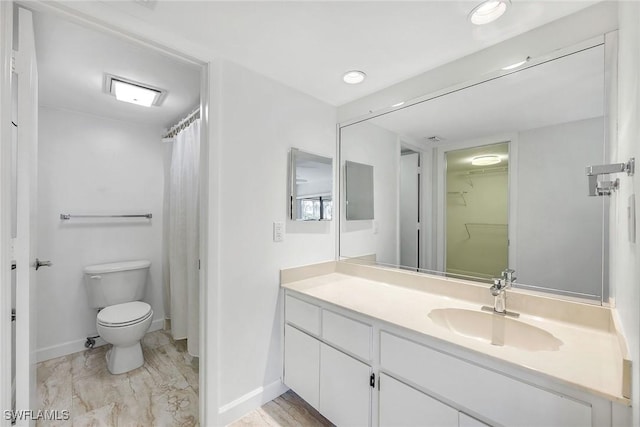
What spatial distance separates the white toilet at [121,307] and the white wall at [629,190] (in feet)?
8.77

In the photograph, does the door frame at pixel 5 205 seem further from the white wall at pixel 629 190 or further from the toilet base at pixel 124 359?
the white wall at pixel 629 190

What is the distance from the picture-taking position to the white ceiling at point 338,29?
3.82ft

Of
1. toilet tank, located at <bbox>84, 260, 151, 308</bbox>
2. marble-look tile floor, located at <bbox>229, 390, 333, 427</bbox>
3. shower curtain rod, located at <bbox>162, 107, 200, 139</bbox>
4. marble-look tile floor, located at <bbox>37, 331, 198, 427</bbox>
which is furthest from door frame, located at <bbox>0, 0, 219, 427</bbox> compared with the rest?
toilet tank, located at <bbox>84, 260, 151, 308</bbox>

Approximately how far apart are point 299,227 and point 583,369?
153cm

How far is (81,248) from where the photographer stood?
2.44 metres

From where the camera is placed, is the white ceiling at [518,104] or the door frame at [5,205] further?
the white ceiling at [518,104]

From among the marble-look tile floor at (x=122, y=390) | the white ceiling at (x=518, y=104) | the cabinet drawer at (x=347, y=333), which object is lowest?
the marble-look tile floor at (x=122, y=390)

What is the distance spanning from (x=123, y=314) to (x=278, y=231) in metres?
1.50

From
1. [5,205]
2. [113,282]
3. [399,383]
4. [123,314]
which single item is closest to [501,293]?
[399,383]

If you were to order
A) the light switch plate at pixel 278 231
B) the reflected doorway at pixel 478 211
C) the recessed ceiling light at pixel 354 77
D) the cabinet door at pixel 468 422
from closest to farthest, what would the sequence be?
the cabinet door at pixel 468 422
the reflected doorway at pixel 478 211
the recessed ceiling light at pixel 354 77
the light switch plate at pixel 278 231

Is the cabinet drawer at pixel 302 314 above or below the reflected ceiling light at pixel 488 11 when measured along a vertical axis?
below

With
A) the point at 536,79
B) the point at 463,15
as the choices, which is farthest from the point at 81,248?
the point at 536,79

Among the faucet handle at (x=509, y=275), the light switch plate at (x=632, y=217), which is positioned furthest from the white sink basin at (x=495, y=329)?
the light switch plate at (x=632, y=217)

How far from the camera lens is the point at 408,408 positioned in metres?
1.15
